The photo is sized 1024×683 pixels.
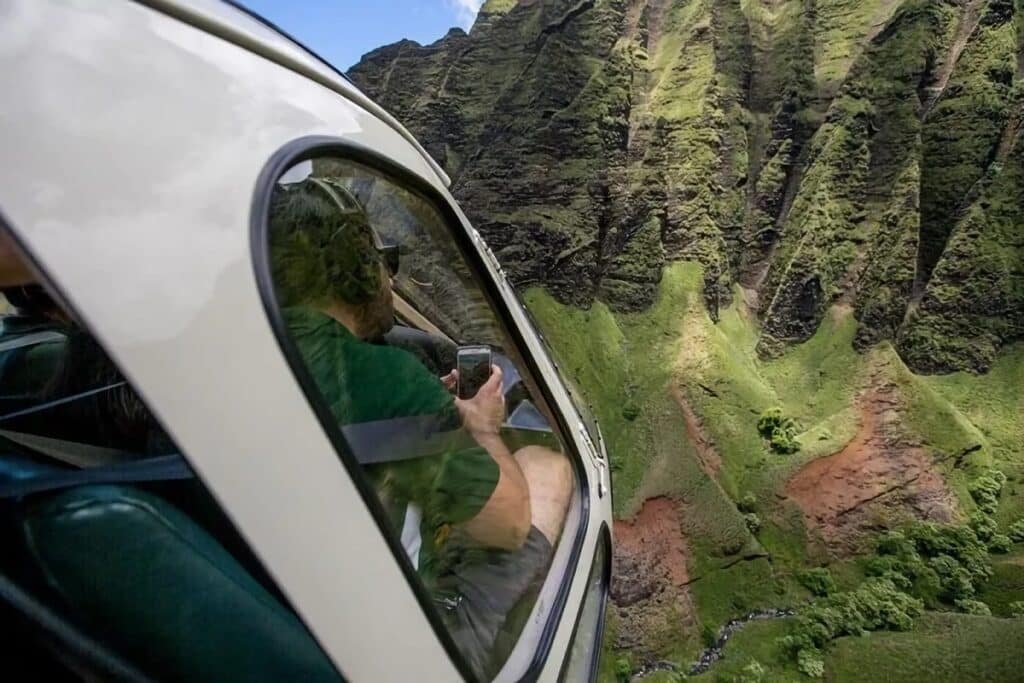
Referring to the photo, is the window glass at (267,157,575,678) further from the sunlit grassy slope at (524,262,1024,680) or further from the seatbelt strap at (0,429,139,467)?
the sunlit grassy slope at (524,262,1024,680)

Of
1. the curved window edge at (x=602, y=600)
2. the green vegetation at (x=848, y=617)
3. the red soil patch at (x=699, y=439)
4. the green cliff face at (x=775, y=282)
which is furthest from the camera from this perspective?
the red soil patch at (x=699, y=439)

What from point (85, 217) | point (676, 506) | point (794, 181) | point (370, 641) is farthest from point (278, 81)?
point (794, 181)

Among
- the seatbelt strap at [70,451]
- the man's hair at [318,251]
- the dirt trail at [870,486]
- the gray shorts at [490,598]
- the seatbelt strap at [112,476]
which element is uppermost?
the man's hair at [318,251]

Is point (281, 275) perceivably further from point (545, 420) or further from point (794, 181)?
point (794, 181)

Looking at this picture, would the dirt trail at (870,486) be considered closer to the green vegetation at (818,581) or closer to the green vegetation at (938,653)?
the green vegetation at (818,581)

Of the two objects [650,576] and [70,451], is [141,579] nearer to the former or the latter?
[70,451]

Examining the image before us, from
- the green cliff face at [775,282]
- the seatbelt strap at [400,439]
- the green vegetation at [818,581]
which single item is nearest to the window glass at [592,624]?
the seatbelt strap at [400,439]
